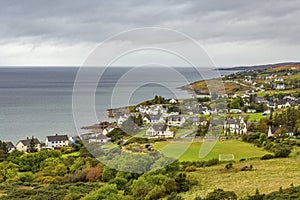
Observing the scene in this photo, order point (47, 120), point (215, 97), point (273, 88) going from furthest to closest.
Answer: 1. point (273, 88)
2. point (47, 120)
3. point (215, 97)

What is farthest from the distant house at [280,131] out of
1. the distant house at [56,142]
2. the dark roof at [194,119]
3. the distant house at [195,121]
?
the distant house at [56,142]

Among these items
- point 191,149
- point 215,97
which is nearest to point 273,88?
point 215,97

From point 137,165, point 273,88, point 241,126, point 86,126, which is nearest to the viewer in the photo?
point 137,165

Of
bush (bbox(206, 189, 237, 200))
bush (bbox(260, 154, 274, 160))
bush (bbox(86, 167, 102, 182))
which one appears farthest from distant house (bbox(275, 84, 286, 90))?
bush (bbox(206, 189, 237, 200))

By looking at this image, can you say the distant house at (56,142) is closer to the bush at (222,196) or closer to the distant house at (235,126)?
the distant house at (235,126)

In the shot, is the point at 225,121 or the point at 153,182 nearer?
the point at 153,182

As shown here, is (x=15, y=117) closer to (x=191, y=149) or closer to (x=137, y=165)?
(x=191, y=149)

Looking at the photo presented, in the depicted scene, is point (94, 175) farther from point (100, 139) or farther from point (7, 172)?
point (100, 139)

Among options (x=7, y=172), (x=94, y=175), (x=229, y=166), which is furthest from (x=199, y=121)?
(x=7, y=172)
